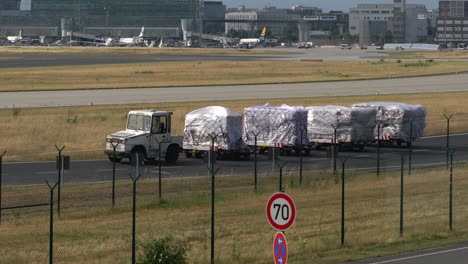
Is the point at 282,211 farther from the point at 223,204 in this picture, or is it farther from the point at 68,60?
the point at 68,60

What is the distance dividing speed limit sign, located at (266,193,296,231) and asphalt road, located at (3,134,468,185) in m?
19.3

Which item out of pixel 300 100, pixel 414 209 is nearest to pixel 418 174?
pixel 414 209

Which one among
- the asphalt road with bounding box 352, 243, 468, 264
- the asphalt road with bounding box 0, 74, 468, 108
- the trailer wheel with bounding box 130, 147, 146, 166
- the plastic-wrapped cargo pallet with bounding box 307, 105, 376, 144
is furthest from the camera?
the asphalt road with bounding box 0, 74, 468, 108

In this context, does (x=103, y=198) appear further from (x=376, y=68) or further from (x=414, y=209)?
(x=376, y=68)

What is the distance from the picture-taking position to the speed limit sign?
18.0 meters

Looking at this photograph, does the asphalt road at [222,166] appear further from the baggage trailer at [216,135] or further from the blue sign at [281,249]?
the blue sign at [281,249]

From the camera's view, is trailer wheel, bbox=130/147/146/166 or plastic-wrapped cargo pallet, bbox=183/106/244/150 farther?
plastic-wrapped cargo pallet, bbox=183/106/244/150

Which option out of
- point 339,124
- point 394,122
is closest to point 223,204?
point 339,124

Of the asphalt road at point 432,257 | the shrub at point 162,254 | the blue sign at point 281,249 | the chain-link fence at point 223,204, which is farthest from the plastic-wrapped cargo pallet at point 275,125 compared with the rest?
the blue sign at point 281,249

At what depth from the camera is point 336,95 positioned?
79.6 metres

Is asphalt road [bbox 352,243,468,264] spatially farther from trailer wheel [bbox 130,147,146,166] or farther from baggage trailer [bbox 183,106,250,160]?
baggage trailer [bbox 183,106,250,160]

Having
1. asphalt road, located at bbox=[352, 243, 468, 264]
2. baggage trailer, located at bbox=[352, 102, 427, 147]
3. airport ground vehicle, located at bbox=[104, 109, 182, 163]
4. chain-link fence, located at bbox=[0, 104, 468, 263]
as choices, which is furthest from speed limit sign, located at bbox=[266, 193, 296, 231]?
baggage trailer, located at bbox=[352, 102, 427, 147]

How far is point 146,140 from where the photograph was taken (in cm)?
4378

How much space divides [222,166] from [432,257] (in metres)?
19.3
